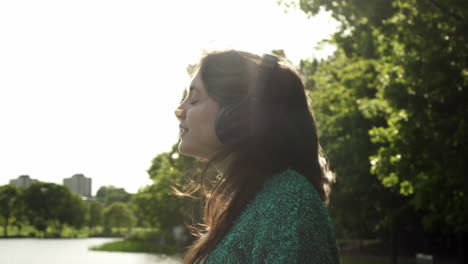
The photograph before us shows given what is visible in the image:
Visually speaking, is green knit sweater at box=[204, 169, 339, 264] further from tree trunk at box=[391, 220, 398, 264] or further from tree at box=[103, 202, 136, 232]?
tree at box=[103, 202, 136, 232]

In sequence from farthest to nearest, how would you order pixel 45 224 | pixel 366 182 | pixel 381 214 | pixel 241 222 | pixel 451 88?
pixel 45 224 → pixel 381 214 → pixel 366 182 → pixel 451 88 → pixel 241 222

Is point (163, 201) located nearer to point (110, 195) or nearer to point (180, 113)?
point (180, 113)

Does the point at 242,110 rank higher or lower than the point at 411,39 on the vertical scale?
lower

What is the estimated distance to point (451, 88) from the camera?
1156cm

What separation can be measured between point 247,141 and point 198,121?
17 cm

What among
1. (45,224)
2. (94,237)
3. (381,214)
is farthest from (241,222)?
(94,237)

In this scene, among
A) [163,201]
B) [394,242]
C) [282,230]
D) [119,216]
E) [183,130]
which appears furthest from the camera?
[119,216]

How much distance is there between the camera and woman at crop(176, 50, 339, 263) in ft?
4.86

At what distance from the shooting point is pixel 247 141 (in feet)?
5.34

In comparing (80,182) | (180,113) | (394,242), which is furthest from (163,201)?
(180,113)

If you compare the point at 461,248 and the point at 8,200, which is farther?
the point at 8,200

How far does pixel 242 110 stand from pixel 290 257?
51cm

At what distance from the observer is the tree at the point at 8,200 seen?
3939 cm

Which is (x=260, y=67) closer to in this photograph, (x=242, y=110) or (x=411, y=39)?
(x=242, y=110)
